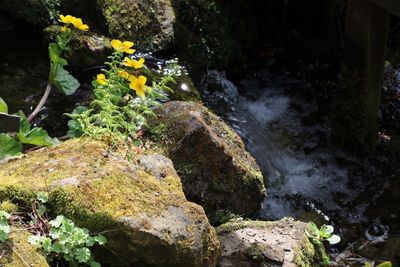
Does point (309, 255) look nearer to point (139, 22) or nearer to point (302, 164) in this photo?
point (302, 164)

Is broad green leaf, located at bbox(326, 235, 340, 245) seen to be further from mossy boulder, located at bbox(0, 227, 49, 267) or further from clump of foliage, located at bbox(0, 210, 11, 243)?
clump of foliage, located at bbox(0, 210, 11, 243)

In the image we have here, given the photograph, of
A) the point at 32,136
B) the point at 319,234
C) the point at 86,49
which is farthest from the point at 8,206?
the point at 86,49

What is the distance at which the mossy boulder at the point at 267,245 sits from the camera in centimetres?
279

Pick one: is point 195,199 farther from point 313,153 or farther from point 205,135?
point 313,153

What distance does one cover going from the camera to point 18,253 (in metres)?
1.83

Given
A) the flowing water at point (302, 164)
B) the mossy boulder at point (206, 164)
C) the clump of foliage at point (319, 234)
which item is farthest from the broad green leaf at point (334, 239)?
the flowing water at point (302, 164)

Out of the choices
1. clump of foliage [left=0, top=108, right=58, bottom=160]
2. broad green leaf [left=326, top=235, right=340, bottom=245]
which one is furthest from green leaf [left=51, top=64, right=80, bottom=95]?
broad green leaf [left=326, top=235, right=340, bottom=245]

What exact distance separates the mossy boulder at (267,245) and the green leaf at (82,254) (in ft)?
3.34

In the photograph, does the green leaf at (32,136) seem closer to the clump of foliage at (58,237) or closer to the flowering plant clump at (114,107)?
the flowering plant clump at (114,107)

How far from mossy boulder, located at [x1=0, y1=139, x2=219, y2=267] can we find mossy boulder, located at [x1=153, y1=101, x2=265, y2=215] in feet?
1.97

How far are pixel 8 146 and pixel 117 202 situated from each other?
0.98 metres

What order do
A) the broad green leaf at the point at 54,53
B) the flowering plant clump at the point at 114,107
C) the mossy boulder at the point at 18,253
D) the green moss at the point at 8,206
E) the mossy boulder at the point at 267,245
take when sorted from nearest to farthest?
1. the mossy boulder at the point at 18,253
2. the green moss at the point at 8,206
3. the flowering plant clump at the point at 114,107
4. the mossy boulder at the point at 267,245
5. the broad green leaf at the point at 54,53

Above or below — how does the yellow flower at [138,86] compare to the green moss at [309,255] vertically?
above

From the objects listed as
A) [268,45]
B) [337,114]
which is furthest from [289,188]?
[268,45]
